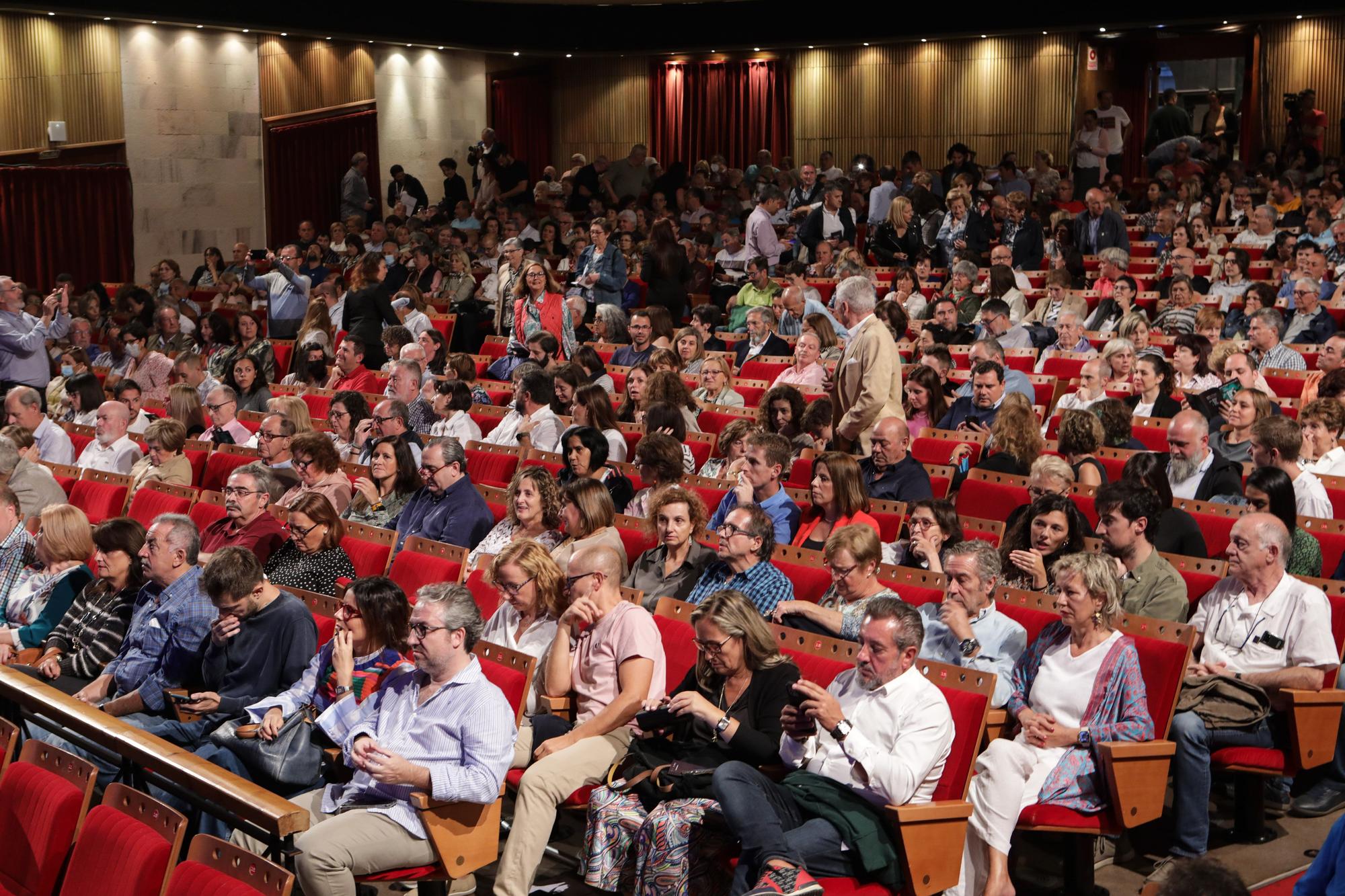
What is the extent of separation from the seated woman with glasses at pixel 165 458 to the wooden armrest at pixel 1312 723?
4.82 m

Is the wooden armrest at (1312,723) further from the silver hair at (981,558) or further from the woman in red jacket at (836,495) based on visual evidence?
the woman in red jacket at (836,495)

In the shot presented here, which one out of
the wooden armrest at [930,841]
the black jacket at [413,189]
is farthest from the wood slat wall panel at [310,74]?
the wooden armrest at [930,841]

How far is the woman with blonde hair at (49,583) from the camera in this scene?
16.1 feet

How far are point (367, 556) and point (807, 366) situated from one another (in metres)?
3.47

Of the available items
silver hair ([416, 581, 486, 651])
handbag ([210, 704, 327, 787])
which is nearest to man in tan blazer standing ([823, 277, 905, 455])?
silver hair ([416, 581, 486, 651])

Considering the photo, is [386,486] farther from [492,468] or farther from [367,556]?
[367,556]

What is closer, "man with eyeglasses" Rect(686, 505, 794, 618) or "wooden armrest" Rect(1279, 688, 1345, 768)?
"wooden armrest" Rect(1279, 688, 1345, 768)

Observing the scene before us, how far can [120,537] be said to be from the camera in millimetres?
4641

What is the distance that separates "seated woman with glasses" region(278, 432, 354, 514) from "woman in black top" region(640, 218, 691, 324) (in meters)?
4.46

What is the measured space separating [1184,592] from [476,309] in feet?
24.5

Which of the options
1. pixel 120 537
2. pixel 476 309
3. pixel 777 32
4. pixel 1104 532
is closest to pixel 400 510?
pixel 120 537

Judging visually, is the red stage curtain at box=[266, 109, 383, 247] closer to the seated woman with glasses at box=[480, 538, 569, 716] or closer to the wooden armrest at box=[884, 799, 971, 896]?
the seated woman with glasses at box=[480, 538, 569, 716]

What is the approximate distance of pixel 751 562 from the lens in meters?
4.36

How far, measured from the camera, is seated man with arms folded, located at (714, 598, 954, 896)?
317 centimetres
